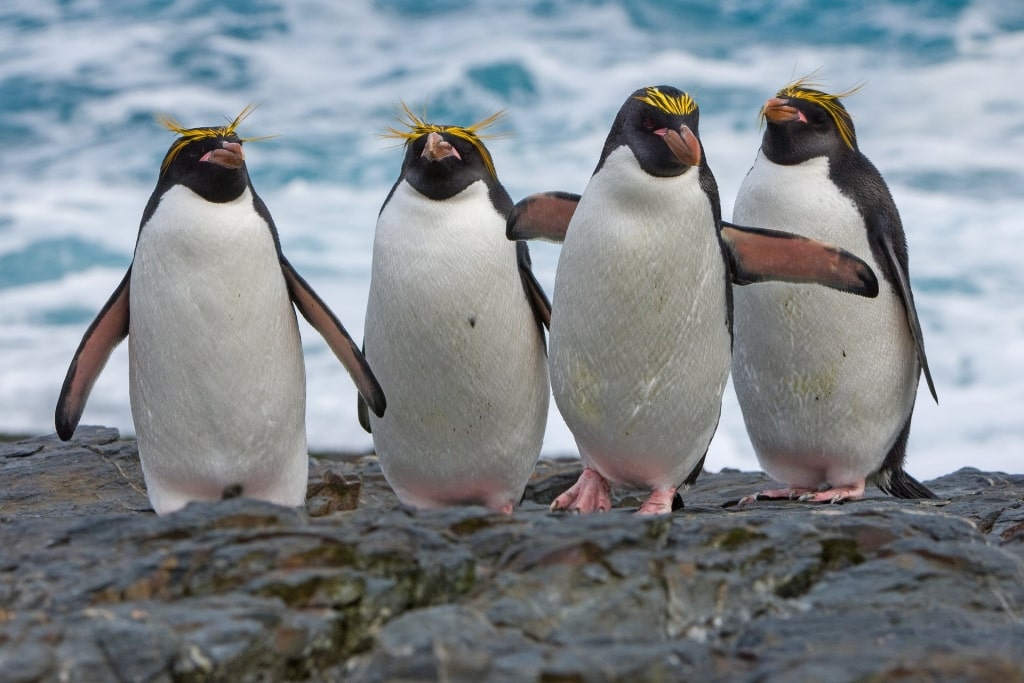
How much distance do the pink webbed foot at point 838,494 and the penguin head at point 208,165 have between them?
9.00 ft

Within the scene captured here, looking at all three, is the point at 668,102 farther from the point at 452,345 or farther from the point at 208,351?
the point at 208,351

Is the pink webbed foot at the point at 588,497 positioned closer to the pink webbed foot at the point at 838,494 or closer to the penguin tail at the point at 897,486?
the pink webbed foot at the point at 838,494

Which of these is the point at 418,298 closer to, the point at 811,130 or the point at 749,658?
the point at 811,130

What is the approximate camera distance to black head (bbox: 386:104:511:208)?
17.0 feet

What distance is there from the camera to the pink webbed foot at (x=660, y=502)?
202 inches

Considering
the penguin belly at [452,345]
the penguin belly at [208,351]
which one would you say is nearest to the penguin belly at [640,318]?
the penguin belly at [452,345]

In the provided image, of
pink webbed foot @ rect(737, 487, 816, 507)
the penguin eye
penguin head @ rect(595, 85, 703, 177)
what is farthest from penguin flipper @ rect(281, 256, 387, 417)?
the penguin eye

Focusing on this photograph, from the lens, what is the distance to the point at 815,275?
5312 millimetres

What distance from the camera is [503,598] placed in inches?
126

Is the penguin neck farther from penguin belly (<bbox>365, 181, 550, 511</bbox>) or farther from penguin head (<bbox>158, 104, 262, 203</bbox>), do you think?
penguin head (<bbox>158, 104, 262, 203</bbox>)

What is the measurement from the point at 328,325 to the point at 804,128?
7.61 feet

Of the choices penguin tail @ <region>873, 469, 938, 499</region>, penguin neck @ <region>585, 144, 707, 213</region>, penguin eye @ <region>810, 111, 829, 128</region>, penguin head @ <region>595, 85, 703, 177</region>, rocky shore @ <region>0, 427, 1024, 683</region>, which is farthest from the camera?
penguin tail @ <region>873, 469, 938, 499</region>

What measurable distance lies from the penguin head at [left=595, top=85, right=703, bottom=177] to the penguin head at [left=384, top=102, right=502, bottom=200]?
62 centimetres

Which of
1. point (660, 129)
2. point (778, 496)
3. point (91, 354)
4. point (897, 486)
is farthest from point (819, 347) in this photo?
point (91, 354)
